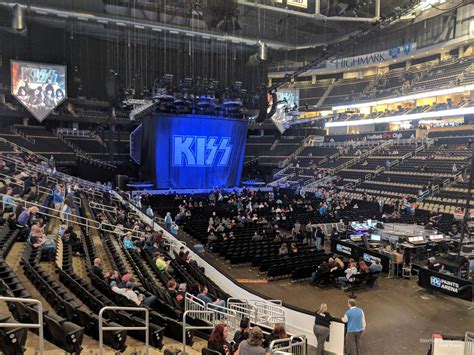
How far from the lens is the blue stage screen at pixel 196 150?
30.0 metres

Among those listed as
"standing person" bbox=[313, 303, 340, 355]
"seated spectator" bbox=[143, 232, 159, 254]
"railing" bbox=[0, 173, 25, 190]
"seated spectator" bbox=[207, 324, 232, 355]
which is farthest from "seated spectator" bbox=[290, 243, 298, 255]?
"railing" bbox=[0, 173, 25, 190]

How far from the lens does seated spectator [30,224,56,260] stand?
9031 mm

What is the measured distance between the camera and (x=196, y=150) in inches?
1249

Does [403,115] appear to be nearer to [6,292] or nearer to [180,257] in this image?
→ [180,257]

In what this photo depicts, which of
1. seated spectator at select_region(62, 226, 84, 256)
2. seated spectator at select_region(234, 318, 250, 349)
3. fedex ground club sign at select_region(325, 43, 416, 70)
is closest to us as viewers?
seated spectator at select_region(234, 318, 250, 349)

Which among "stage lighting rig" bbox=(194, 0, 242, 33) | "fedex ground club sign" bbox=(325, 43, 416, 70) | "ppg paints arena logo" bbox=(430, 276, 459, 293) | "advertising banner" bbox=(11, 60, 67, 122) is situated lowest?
"ppg paints arena logo" bbox=(430, 276, 459, 293)

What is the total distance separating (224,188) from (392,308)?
2503 centimetres

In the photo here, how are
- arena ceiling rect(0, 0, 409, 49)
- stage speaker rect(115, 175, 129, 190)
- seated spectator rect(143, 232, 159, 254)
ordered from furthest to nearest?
arena ceiling rect(0, 0, 409, 49)
stage speaker rect(115, 175, 129, 190)
seated spectator rect(143, 232, 159, 254)

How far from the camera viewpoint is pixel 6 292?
532 centimetres

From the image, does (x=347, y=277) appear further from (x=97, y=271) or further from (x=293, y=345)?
(x=97, y=271)

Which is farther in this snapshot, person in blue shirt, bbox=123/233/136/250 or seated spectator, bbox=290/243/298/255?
seated spectator, bbox=290/243/298/255

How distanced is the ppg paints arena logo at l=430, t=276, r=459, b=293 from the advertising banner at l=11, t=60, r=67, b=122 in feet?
108

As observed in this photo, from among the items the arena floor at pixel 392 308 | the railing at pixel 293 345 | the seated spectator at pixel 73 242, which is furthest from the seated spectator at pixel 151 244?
the railing at pixel 293 345

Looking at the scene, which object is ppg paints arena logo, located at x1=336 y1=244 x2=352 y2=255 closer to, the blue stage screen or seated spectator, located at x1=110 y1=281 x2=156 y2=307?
seated spectator, located at x1=110 y1=281 x2=156 y2=307
